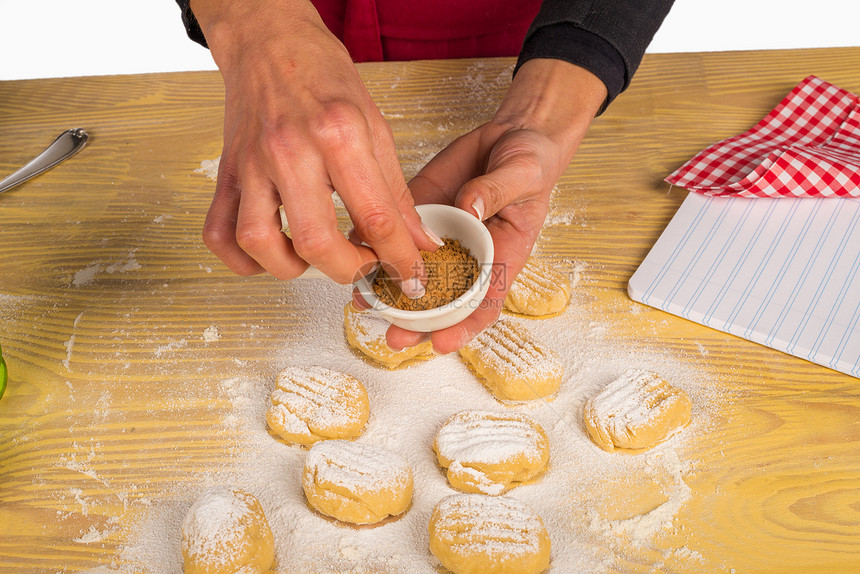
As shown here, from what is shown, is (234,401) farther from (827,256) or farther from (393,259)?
(827,256)

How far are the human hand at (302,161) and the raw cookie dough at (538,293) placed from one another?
12.3 inches

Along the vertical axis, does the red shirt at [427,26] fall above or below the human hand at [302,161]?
below

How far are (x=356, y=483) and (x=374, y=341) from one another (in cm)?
27

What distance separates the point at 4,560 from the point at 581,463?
0.87 meters

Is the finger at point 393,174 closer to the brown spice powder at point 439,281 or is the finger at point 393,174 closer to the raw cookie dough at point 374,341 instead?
the brown spice powder at point 439,281

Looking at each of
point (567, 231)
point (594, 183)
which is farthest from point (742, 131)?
point (567, 231)

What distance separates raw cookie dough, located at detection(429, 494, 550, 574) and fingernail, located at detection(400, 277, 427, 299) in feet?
0.98

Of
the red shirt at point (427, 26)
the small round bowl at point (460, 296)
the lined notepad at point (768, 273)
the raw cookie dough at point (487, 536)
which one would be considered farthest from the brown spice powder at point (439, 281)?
the red shirt at point (427, 26)

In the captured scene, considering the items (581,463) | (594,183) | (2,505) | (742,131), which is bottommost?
(2,505)

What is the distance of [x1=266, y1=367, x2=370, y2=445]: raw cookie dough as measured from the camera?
1046 mm

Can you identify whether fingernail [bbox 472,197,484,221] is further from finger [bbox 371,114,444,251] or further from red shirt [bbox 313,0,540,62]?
red shirt [bbox 313,0,540,62]

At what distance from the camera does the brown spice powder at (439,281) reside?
3.18ft

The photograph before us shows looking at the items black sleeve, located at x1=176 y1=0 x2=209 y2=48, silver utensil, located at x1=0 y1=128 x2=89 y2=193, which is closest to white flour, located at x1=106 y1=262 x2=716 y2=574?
black sleeve, located at x1=176 y1=0 x2=209 y2=48

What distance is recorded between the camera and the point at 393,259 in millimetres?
870
